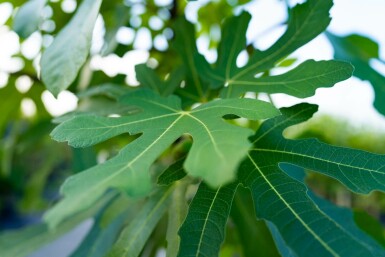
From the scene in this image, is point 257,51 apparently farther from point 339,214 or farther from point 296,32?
point 339,214

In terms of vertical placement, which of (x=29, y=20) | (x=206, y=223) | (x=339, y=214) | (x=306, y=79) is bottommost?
(x=339, y=214)

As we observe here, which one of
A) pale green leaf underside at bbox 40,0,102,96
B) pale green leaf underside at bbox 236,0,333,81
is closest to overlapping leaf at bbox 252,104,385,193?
pale green leaf underside at bbox 236,0,333,81

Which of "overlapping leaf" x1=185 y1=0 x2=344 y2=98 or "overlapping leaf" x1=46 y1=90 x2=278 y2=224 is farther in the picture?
"overlapping leaf" x1=185 y1=0 x2=344 y2=98

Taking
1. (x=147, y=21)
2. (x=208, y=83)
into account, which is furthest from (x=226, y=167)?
(x=147, y=21)

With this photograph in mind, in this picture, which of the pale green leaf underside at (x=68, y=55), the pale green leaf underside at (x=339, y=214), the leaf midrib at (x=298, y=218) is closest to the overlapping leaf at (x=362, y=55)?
the pale green leaf underside at (x=339, y=214)

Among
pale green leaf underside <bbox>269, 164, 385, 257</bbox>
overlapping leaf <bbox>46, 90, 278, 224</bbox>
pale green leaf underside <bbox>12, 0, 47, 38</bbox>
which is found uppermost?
pale green leaf underside <bbox>12, 0, 47, 38</bbox>

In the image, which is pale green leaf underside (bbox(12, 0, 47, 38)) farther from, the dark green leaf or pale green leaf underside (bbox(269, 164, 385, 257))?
pale green leaf underside (bbox(269, 164, 385, 257))

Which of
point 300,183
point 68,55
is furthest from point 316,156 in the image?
point 68,55
